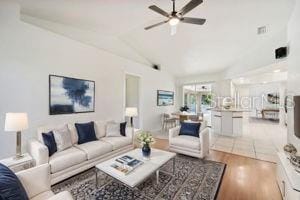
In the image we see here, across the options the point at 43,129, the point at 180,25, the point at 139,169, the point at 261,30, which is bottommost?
the point at 139,169

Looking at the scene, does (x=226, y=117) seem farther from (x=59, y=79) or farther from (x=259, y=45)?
(x=59, y=79)

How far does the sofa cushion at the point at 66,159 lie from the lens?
97.8 inches

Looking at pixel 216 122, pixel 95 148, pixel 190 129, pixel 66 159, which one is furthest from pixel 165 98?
pixel 66 159

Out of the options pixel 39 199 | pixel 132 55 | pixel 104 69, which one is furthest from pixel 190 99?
pixel 39 199

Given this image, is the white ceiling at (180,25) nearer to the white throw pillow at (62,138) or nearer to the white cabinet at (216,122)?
the white cabinet at (216,122)

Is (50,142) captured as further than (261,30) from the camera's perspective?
No

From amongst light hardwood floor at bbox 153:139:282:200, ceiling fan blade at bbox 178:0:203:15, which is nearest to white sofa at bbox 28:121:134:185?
light hardwood floor at bbox 153:139:282:200

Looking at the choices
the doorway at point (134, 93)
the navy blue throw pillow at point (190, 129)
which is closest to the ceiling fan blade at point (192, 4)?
the navy blue throw pillow at point (190, 129)

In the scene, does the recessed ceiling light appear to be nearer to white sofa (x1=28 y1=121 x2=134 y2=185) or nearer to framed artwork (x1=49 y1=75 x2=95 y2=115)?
white sofa (x1=28 y1=121 x2=134 y2=185)

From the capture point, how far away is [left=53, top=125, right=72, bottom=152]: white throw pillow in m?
2.87

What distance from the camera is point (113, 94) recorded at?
4891 mm

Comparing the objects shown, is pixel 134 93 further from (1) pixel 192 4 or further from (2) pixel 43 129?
(1) pixel 192 4

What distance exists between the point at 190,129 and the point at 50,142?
10.1 feet

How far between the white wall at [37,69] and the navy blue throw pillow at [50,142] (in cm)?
67
